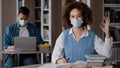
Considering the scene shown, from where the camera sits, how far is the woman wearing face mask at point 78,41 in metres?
2.80

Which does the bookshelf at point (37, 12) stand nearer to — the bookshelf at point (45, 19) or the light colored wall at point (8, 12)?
the bookshelf at point (45, 19)

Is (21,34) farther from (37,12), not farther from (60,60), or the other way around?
(37,12)

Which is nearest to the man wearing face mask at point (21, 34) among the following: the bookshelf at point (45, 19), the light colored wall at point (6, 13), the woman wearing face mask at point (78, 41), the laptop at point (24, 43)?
the laptop at point (24, 43)

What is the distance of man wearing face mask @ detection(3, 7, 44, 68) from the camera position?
419cm

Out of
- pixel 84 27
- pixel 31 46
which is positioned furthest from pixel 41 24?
pixel 84 27

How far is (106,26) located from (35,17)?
3899 mm

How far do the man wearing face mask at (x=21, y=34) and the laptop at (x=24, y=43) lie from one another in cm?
14

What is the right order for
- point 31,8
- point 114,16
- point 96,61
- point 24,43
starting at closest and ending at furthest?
point 96,61 → point 24,43 → point 114,16 → point 31,8

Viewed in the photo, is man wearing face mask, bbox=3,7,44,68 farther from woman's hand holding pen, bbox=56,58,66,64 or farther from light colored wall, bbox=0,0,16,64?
light colored wall, bbox=0,0,16,64

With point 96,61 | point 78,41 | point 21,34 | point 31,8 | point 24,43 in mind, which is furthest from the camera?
point 31,8

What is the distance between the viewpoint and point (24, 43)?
409 cm

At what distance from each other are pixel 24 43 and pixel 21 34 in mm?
251

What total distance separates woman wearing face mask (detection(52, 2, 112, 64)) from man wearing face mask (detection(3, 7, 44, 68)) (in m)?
1.42

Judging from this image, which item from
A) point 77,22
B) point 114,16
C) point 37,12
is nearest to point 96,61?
point 77,22
